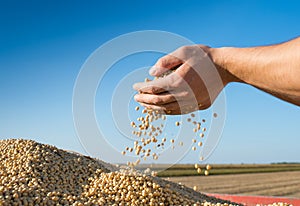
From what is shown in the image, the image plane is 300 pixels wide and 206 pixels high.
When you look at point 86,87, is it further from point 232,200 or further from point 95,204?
point 232,200

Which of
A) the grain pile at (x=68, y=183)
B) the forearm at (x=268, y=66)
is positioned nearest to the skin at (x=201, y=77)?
the forearm at (x=268, y=66)

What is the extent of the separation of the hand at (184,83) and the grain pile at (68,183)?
68 cm

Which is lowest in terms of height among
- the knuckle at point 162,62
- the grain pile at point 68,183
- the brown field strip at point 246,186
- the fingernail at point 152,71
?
the grain pile at point 68,183

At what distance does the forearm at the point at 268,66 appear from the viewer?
1.62 meters

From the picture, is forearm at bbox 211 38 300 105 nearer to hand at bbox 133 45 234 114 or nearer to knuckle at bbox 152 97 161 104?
hand at bbox 133 45 234 114

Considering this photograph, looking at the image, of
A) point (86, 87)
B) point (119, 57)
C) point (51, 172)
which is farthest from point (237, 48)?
point (51, 172)

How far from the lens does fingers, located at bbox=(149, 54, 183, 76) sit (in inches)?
89.1

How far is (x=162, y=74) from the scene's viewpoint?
235cm

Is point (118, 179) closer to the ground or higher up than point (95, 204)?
higher up

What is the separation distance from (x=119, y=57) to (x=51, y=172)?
1.21 m

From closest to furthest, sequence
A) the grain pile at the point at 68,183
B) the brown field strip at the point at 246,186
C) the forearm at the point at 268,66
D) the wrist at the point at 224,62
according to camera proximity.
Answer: the forearm at the point at 268,66, the wrist at the point at 224,62, the grain pile at the point at 68,183, the brown field strip at the point at 246,186

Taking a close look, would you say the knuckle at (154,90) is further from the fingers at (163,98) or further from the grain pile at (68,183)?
the grain pile at (68,183)

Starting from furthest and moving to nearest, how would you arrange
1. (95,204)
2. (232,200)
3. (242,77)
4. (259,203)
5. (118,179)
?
Result: (232,200)
(259,203)
(118,179)
(95,204)
(242,77)

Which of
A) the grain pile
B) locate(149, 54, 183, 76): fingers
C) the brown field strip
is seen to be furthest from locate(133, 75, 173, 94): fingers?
the brown field strip
